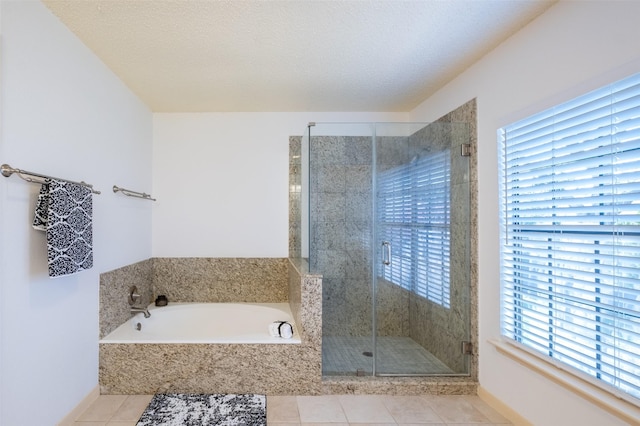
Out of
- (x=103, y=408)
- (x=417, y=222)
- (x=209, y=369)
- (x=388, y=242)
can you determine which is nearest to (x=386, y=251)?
(x=388, y=242)

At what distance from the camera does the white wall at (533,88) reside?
1424 millimetres

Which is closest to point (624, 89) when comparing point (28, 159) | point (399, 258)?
point (399, 258)

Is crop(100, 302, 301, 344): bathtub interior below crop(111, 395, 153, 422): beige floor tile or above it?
above

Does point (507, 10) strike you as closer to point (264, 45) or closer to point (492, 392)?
point (264, 45)

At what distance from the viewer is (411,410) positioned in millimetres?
2188

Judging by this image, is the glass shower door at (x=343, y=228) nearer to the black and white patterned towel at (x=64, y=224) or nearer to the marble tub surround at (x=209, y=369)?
the marble tub surround at (x=209, y=369)

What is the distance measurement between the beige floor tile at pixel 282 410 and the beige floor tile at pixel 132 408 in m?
0.82

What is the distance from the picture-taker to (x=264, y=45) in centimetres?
207

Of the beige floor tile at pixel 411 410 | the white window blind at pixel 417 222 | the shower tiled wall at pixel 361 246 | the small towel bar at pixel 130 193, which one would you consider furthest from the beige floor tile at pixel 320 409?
the small towel bar at pixel 130 193

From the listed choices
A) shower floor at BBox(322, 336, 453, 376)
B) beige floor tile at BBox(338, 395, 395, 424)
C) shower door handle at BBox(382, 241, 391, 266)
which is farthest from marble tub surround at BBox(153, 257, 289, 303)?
beige floor tile at BBox(338, 395, 395, 424)

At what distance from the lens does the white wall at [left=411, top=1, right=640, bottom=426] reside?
142 centimetres

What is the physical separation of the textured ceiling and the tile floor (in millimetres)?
2352

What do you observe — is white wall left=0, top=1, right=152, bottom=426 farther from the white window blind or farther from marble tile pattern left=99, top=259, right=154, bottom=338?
the white window blind

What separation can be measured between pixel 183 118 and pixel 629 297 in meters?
3.63
